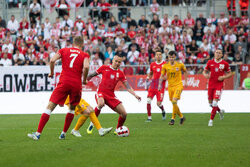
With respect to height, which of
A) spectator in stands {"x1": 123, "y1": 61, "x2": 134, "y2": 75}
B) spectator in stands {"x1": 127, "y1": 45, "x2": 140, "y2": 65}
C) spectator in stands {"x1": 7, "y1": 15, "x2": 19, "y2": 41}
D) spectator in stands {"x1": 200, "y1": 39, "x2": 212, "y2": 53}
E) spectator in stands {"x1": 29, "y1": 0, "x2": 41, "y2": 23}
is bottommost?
spectator in stands {"x1": 123, "y1": 61, "x2": 134, "y2": 75}

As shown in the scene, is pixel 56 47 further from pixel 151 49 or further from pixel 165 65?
pixel 165 65

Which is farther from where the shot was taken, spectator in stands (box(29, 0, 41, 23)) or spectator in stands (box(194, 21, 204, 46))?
spectator in stands (box(29, 0, 41, 23))

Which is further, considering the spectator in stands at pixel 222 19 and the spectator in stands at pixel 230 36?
the spectator in stands at pixel 222 19

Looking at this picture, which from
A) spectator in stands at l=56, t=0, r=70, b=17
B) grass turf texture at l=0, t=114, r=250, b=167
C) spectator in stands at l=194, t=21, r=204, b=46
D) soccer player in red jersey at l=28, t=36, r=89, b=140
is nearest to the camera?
grass turf texture at l=0, t=114, r=250, b=167

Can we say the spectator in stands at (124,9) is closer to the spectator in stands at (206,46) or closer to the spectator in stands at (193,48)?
the spectator in stands at (193,48)

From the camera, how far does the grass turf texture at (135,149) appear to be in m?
6.98

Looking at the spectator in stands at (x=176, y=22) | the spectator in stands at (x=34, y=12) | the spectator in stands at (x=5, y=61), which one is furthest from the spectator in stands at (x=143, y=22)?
the spectator in stands at (x=5, y=61)

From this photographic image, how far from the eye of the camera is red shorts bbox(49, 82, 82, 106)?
9508mm

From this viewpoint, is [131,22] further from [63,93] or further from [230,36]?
[63,93]

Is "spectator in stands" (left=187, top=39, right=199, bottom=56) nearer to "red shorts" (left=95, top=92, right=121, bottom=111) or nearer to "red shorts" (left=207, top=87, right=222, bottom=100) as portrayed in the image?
"red shorts" (left=207, top=87, right=222, bottom=100)

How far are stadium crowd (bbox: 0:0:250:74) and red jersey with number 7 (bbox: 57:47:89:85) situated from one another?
14.1 meters

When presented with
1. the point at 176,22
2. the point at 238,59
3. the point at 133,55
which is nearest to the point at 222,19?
the point at 176,22

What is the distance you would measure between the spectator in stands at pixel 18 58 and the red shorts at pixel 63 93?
15.2 metres

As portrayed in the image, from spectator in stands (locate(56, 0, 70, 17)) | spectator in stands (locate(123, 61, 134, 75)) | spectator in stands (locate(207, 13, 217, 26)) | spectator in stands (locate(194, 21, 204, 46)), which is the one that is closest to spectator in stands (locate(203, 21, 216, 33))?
spectator in stands (locate(194, 21, 204, 46))
